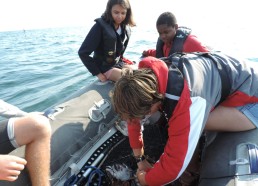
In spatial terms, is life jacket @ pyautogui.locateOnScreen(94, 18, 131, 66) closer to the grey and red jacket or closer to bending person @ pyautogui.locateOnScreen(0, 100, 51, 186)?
the grey and red jacket

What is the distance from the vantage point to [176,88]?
1494 mm

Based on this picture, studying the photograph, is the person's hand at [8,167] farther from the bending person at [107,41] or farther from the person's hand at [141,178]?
the bending person at [107,41]

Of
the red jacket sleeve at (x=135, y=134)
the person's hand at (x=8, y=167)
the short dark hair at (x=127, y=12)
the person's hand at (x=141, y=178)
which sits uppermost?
the short dark hair at (x=127, y=12)

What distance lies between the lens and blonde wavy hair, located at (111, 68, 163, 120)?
4.69 feet

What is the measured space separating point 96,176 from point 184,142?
33.0 inches

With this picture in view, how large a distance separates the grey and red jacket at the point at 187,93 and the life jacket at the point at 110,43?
150 cm

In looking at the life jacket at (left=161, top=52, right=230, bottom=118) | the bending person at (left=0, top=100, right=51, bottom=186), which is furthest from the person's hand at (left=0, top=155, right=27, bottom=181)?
the life jacket at (left=161, top=52, right=230, bottom=118)

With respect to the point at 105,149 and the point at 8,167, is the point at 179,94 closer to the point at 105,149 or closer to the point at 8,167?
the point at 8,167

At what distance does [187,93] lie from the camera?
1480 mm

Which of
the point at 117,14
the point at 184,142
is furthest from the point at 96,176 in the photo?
the point at 117,14

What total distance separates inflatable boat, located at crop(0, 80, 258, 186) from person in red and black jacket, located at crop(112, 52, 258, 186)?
0.23 m

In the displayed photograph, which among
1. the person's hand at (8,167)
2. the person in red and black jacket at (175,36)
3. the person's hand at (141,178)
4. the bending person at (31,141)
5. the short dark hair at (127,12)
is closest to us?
the person's hand at (8,167)

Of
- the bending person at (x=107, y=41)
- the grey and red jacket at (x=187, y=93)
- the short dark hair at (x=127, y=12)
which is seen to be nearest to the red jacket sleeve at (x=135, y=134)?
the grey and red jacket at (x=187, y=93)

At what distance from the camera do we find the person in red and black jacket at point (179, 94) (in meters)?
1.46
